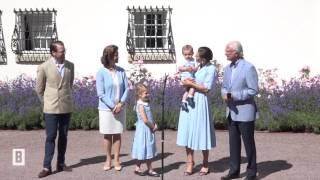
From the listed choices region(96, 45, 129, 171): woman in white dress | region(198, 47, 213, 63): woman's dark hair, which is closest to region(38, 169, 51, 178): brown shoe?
region(96, 45, 129, 171): woman in white dress

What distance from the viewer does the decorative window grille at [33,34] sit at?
44.0ft

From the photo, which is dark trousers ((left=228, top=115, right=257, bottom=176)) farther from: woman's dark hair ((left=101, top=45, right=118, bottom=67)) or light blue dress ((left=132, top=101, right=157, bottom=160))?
woman's dark hair ((left=101, top=45, right=118, bottom=67))

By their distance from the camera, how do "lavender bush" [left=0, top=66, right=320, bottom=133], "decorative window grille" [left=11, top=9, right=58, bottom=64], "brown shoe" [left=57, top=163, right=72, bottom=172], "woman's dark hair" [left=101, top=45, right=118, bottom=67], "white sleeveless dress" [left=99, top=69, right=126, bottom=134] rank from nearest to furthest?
"woman's dark hair" [left=101, top=45, right=118, bottom=67] → "white sleeveless dress" [left=99, top=69, right=126, bottom=134] → "brown shoe" [left=57, top=163, right=72, bottom=172] → "lavender bush" [left=0, top=66, right=320, bottom=133] → "decorative window grille" [left=11, top=9, right=58, bottom=64]

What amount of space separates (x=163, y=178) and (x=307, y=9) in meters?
6.44

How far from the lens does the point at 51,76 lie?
312 inches

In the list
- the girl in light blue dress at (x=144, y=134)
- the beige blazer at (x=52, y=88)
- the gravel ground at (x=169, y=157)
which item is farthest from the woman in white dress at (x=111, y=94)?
the gravel ground at (x=169, y=157)

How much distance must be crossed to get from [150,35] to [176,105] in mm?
2279

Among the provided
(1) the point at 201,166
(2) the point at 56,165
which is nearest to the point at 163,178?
(1) the point at 201,166

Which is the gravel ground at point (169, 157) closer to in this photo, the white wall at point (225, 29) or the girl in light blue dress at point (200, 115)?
the girl in light blue dress at point (200, 115)

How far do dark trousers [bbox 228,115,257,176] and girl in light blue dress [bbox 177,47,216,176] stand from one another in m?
0.32

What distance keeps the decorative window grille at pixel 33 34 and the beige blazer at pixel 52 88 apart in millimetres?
5538

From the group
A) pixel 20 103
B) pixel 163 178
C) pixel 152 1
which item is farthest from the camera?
pixel 152 1

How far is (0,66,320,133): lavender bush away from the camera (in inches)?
436

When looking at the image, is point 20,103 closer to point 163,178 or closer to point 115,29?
point 115,29
